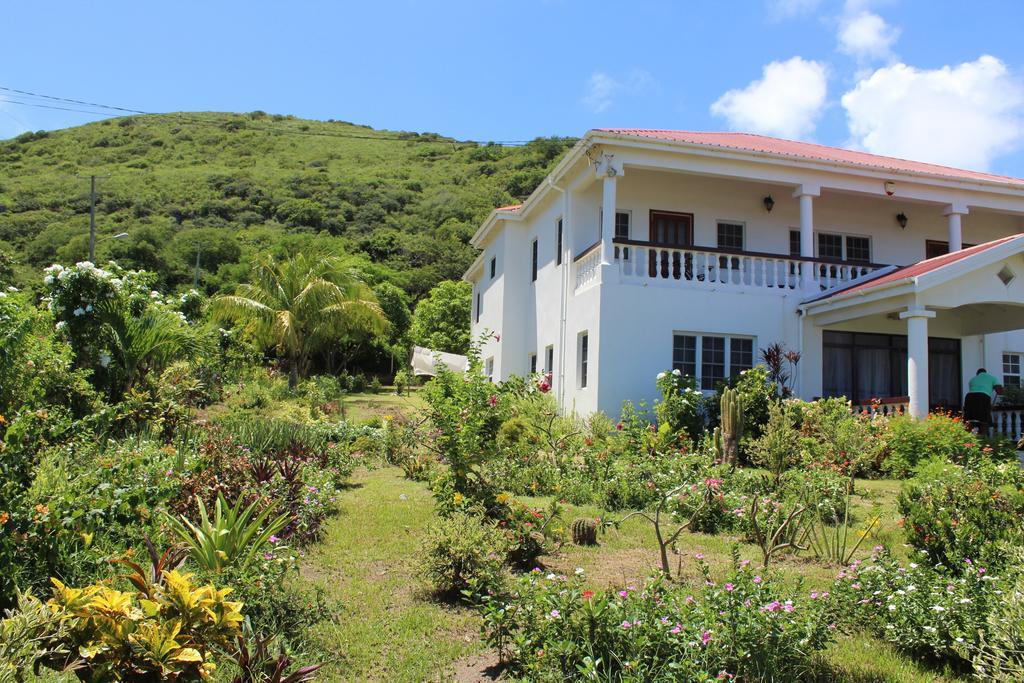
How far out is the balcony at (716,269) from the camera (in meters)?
16.3

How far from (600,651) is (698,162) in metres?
14.3

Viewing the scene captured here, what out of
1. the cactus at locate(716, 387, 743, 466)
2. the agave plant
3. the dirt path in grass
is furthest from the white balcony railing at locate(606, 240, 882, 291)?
the agave plant

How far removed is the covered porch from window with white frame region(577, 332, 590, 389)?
4.86 m

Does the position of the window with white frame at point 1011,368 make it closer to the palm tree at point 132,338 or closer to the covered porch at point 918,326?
the covered porch at point 918,326

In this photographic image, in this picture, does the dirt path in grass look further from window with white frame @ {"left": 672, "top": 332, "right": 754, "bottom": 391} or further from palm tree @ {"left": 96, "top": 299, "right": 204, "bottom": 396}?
window with white frame @ {"left": 672, "top": 332, "right": 754, "bottom": 391}

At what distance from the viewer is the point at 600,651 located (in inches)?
163

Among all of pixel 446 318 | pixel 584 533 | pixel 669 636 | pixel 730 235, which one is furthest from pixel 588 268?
pixel 446 318

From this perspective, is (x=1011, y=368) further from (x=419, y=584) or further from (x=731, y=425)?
(x=419, y=584)

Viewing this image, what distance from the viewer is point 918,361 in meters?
14.5

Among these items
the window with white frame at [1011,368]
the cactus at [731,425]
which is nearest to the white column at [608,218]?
the cactus at [731,425]

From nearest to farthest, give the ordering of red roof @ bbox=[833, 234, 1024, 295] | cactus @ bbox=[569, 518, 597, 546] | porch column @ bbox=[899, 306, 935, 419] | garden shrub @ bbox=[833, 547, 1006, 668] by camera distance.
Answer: garden shrub @ bbox=[833, 547, 1006, 668] < cactus @ bbox=[569, 518, 597, 546] < porch column @ bbox=[899, 306, 935, 419] < red roof @ bbox=[833, 234, 1024, 295]

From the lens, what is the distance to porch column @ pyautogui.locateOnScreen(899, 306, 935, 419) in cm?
1435

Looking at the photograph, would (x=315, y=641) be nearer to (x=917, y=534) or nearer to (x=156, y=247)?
(x=917, y=534)

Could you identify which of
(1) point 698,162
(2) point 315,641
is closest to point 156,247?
(1) point 698,162
